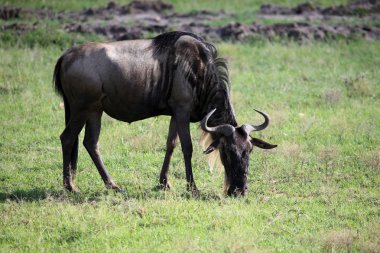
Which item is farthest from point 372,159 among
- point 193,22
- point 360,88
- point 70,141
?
point 193,22

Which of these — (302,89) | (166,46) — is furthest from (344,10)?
(166,46)

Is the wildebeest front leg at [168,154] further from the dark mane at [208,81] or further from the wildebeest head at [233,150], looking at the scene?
the wildebeest head at [233,150]

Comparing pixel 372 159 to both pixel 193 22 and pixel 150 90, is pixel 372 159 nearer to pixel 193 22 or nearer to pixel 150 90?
pixel 150 90

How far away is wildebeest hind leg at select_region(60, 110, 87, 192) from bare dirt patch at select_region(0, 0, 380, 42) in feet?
26.0

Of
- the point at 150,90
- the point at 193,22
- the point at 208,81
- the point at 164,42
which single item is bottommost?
the point at 193,22

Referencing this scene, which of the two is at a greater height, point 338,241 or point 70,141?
point 70,141

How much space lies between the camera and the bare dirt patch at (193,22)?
673 inches

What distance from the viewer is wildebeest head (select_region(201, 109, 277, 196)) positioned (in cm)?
821

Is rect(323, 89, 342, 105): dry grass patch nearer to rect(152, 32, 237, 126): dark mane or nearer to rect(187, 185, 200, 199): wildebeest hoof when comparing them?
rect(152, 32, 237, 126): dark mane

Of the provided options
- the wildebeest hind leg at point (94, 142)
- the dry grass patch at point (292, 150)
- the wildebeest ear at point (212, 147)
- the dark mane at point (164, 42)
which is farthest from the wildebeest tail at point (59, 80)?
the dry grass patch at point (292, 150)

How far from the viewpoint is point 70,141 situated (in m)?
8.63

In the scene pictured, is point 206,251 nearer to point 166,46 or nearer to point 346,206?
point 346,206

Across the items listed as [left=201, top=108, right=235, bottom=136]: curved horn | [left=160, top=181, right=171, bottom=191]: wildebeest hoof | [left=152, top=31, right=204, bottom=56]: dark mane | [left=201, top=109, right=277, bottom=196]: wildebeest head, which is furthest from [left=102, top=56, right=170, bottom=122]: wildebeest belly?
[left=160, top=181, right=171, bottom=191]: wildebeest hoof

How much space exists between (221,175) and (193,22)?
32.5ft
